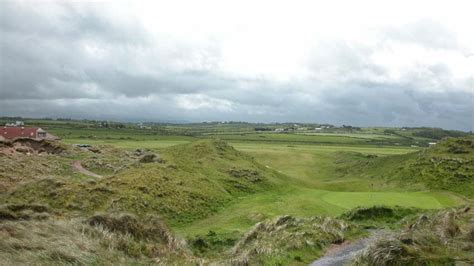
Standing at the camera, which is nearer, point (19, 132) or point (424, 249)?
point (424, 249)

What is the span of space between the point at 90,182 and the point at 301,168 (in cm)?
5101

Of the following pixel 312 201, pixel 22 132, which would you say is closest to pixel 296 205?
pixel 312 201

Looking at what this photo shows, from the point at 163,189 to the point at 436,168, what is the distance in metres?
35.3

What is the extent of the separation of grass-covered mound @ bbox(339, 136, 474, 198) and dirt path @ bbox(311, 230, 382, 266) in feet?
102

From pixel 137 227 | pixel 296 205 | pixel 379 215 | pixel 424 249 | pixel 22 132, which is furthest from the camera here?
pixel 22 132

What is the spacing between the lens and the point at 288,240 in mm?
23000

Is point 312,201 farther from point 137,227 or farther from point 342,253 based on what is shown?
point 137,227

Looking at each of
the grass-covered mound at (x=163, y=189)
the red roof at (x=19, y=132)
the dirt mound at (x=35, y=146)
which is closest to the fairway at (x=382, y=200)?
the grass-covered mound at (x=163, y=189)

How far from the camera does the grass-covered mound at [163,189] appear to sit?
33875 mm

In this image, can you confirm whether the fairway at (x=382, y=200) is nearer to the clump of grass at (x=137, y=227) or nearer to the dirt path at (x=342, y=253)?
the dirt path at (x=342, y=253)

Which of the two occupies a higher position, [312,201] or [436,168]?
[436,168]

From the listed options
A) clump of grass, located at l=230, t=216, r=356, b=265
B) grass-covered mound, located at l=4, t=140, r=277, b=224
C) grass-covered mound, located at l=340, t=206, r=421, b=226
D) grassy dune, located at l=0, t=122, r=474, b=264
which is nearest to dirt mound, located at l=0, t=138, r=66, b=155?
grassy dune, located at l=0, t=122, r=474, b=264

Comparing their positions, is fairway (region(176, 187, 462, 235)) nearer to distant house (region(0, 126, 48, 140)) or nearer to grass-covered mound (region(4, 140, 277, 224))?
grass-covered mound (region(4, 140, 277, 224))

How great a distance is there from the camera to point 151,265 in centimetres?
1530
